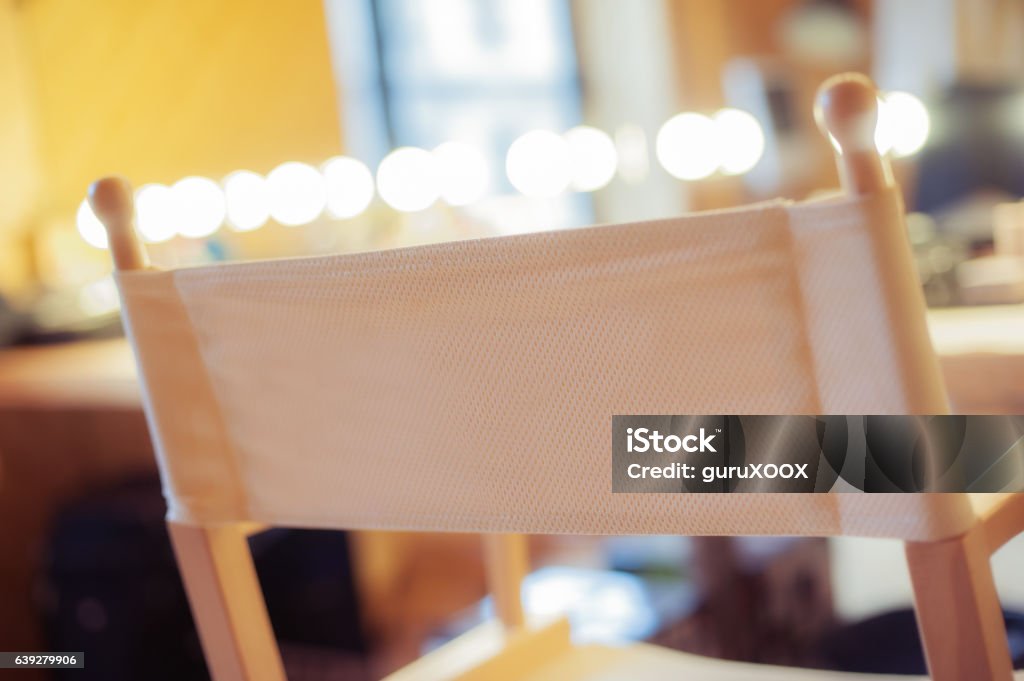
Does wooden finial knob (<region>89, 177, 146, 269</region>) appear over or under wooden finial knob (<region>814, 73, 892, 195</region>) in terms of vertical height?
over

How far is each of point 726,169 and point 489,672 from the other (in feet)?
7.71

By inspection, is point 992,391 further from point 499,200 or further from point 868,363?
point 499,200

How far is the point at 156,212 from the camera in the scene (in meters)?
2.65

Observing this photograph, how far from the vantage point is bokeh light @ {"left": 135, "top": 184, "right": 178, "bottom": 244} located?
104 inches

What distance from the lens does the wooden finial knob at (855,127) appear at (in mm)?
499

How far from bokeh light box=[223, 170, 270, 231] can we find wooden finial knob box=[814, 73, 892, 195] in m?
2.49

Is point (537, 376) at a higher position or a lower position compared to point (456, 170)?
lower

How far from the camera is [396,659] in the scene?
8.04ft

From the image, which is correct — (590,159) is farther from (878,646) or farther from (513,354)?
(513,354)

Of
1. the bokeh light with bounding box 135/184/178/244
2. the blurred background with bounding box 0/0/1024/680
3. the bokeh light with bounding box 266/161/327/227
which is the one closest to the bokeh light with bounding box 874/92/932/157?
the blurred background with bounding box 0/0/1024/680

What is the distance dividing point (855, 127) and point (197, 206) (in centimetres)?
247

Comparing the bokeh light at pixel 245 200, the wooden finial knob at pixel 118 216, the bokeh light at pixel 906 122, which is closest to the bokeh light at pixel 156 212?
the bokeh light at pixel 245 200

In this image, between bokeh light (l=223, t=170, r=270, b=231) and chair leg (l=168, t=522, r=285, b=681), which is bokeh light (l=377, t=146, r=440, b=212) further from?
chair leg (l=168, t=522, r=285, b=681)

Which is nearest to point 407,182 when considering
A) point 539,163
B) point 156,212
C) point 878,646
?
point 539,163
